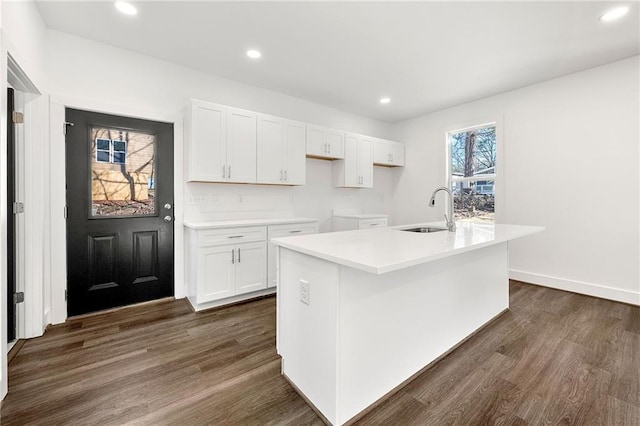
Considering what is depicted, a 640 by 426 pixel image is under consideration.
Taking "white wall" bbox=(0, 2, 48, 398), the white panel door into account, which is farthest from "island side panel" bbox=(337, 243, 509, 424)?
"white wall" bbox=(0, 2, 48, 398)

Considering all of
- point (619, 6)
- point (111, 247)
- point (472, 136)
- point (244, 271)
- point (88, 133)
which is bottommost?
point (244, 271)

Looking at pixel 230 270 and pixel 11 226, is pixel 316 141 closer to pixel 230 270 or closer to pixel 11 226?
pixel 230 270

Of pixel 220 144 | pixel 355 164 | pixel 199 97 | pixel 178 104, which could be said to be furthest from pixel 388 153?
pixel 178 104

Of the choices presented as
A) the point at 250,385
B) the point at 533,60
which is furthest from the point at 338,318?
the point at 533,60

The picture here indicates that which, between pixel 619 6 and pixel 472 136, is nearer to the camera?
pixel 619 6

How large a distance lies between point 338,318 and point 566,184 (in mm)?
3799

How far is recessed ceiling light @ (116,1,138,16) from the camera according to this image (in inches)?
89.0

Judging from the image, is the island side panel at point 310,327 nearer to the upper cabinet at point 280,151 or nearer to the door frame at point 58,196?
the upper cabinet at point 280,151

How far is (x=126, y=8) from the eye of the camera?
7.60ft

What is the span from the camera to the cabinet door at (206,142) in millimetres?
3061

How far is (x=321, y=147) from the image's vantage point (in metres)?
4.20

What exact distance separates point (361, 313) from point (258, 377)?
0.88m

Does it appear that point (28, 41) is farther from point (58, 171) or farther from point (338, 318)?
point (338, 318)

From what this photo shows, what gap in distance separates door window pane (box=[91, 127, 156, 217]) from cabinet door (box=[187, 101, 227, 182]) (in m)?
0.45
